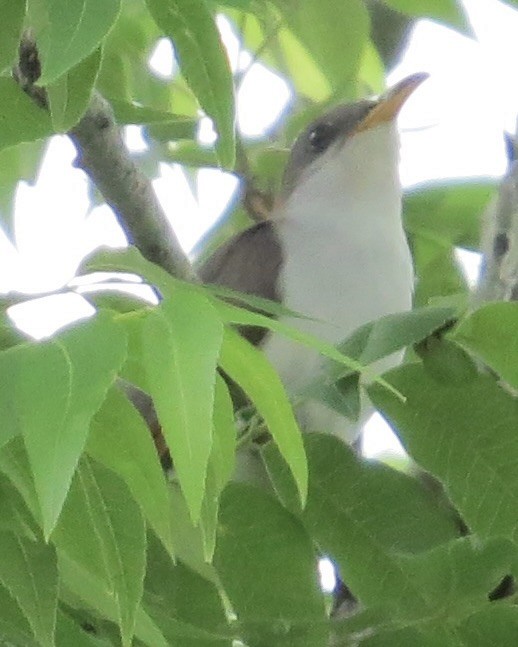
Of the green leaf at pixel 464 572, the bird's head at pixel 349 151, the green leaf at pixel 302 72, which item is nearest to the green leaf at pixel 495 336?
the green leaf at pixel 464 572

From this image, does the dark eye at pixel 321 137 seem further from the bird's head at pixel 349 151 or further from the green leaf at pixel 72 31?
the green leaf at pixel 72 31

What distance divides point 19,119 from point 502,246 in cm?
58

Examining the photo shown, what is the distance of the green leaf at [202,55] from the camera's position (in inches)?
43.6

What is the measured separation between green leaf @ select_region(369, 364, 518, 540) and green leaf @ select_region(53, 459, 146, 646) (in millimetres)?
268

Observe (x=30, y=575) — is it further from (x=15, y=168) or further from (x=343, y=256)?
(x=343, y=256)

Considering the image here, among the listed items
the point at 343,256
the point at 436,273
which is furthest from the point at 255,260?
the point at 436,273

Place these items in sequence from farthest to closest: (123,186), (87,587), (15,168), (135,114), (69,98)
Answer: (15,168) → (123,186) → (135,114) → (69,98) → (87,587)

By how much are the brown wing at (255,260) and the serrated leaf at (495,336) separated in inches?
44.6

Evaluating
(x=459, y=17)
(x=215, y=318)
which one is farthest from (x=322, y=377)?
(x=459, y=17)

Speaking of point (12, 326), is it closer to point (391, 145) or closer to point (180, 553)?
point (180, 553)

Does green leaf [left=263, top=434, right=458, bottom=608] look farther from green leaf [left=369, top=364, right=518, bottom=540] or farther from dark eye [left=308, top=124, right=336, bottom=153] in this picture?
dark eye [left=308, top=124, right=336, bottom=153]

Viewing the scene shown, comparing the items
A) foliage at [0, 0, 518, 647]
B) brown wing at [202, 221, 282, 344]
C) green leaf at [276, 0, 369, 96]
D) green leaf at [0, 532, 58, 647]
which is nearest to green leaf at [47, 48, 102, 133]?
foliage at [0, 0, 518, 647]

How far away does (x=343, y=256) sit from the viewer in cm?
227

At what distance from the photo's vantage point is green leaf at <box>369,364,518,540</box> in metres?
1.10
